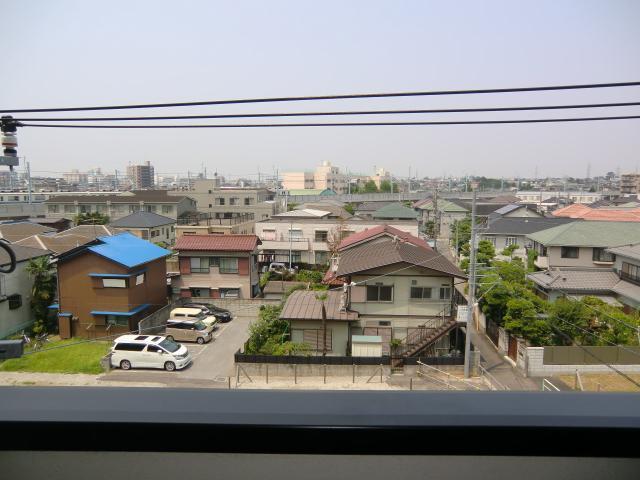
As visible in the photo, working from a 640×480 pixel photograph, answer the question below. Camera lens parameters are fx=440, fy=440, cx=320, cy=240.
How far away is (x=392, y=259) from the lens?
8.18 meters

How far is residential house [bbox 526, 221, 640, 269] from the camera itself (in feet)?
37.3

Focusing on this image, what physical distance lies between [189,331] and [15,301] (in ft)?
12.3

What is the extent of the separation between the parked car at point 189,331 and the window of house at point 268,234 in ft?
23.4

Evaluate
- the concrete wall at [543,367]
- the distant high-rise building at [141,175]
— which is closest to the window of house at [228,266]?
the concrete wall at [543,367]

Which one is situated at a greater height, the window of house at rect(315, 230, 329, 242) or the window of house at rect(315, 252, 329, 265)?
the window of house at rect(315, 230, 329, 242)

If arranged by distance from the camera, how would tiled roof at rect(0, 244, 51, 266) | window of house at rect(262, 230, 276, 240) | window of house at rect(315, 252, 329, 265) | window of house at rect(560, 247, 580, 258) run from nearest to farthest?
tiled roof at rect(0, 244, 51, 266), window of house at rect(560, 247, 580, 258), window of house at rect(315, 252, 329, 265), window of house at rect(262, 230, 276, 240)

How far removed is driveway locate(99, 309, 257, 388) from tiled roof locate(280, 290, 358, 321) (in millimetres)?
1299

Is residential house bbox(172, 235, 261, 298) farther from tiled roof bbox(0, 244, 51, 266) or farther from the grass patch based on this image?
the grass patch

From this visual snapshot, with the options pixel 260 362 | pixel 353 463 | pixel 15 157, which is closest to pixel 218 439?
pixel 353 463

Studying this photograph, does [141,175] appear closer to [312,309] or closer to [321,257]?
[321,257]

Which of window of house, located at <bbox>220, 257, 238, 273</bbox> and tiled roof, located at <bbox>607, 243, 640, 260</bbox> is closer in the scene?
tiled roof, located at <bbox>607, 243, 640, 260</bbox>

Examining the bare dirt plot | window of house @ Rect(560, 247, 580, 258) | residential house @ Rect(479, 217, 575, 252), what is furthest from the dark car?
residential house @ Rect(479, 217, 575, 252)

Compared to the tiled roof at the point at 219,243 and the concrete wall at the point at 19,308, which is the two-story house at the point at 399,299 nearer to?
the tiled roof at the point at 219,243

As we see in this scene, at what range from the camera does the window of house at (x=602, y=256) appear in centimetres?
1127
